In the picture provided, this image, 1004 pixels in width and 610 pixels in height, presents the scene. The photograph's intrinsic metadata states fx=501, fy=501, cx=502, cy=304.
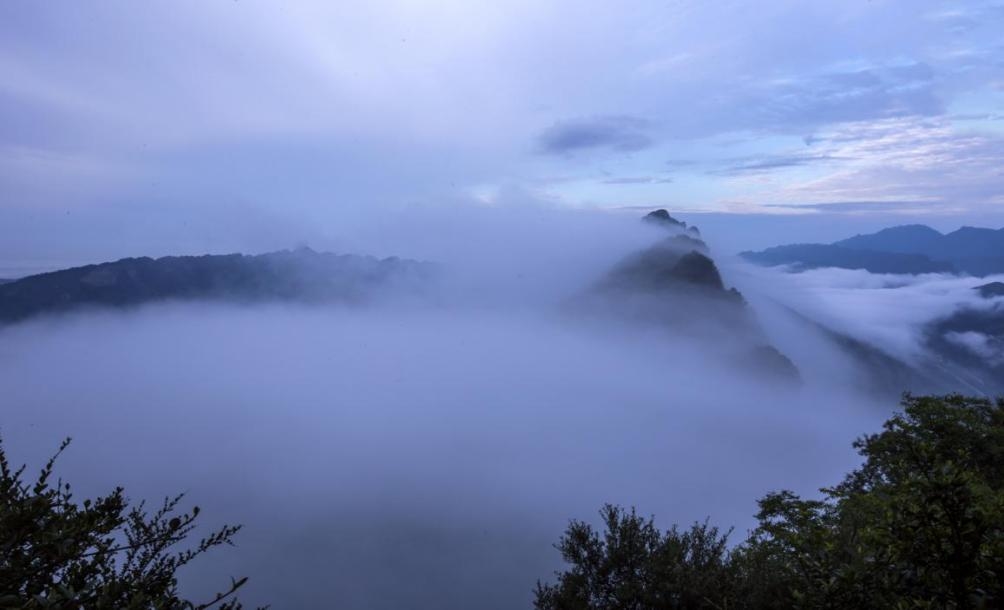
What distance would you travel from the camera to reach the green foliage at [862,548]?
7406 millimetres

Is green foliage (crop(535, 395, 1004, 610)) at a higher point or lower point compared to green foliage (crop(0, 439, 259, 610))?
lower

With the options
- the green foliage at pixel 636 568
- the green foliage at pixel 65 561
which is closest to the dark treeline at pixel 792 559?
the green foliage at pixel 65 561

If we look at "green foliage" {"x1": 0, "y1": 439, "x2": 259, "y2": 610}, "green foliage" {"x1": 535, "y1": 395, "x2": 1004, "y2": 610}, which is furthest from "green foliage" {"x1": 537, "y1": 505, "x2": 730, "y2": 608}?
Answer: "green foliage" {"x1": 0, "y1": 439, "x2": 259, "y2": 610}

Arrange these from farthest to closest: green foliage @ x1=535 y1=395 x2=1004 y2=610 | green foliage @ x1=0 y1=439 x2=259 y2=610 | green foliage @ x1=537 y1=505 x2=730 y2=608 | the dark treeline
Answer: green foliage @ x1=537 y1=505 x2=730 y2=608, green foliage @ x1=535 y1=395 x2=1004 y2=610, the dark treeline, green foliage @ x1=0 y1=439 x2=259 y2=610

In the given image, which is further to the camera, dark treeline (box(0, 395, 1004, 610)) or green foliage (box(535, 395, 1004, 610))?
green foliage (box(535, 395, 1004, 610))

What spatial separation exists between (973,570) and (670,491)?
20660 centimetres

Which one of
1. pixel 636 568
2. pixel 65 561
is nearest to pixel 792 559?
pixel 636 568

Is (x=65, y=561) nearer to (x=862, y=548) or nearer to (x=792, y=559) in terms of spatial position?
(x=862, y=548)

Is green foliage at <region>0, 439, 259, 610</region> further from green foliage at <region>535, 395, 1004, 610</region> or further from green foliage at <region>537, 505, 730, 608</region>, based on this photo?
green foliage at <region>537, 505, 730, 608</region>

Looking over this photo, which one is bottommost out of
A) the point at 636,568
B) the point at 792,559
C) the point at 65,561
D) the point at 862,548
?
the point at 636,568

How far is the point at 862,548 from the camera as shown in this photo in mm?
9555

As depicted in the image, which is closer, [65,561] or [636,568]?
[65,561]

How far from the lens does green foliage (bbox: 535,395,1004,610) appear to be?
292 inches

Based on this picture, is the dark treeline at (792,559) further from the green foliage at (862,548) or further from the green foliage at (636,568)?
the green foliage at (636,568)
